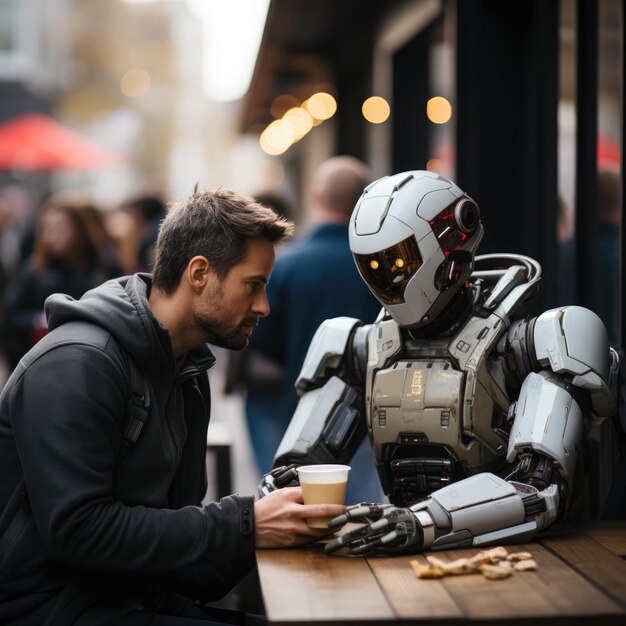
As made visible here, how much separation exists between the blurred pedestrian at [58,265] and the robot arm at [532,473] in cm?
460

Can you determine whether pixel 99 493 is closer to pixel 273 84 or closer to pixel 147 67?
pixel 273 84

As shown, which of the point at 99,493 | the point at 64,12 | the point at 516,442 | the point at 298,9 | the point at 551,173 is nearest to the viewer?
the point at 99,493

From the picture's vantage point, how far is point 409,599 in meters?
2.25

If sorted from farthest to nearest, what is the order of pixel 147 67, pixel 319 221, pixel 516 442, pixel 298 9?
pixel 147 67 < pixel 298 9 < pixel 319 221 < pixel 516 442

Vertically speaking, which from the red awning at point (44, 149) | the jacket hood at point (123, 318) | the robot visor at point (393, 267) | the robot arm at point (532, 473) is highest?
the red awning at point (44, 149)

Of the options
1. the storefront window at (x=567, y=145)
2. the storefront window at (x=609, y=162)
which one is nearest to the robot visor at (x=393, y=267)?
the storefront window at (x=609, y=162)

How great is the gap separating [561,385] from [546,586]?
0.74 meters

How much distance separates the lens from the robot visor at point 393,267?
3061 mm

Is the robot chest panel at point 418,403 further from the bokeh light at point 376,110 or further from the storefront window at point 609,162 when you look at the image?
the bokeh light at point 376,110

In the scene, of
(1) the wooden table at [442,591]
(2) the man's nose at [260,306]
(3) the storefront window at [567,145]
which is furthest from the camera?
(3) the storefront window at [567,145]

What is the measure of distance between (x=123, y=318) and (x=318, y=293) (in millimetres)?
2779

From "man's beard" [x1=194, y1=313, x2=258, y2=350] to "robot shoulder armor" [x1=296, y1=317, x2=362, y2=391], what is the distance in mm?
415

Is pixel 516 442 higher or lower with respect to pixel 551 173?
lower

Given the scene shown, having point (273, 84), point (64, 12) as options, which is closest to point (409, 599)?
point (273, 84)
